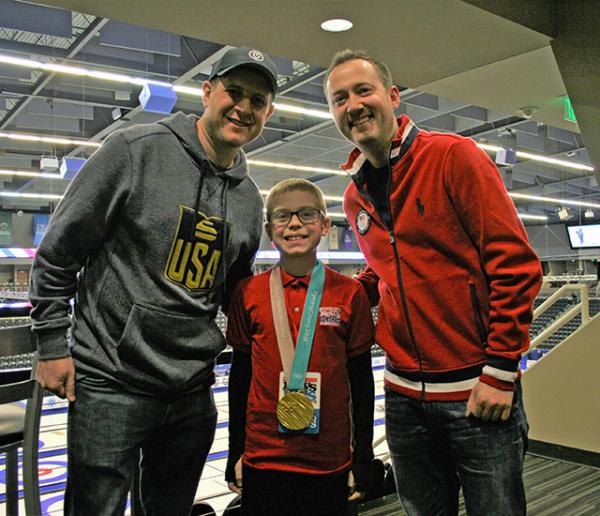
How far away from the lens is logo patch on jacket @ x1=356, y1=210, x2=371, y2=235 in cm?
169

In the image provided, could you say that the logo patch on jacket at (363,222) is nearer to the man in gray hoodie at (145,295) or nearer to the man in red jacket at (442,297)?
the man in red jacket at (442,297)

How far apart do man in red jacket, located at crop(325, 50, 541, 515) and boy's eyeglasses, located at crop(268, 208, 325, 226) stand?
6.9 inches

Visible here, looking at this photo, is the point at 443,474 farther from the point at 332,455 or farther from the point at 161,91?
the point at 161,91

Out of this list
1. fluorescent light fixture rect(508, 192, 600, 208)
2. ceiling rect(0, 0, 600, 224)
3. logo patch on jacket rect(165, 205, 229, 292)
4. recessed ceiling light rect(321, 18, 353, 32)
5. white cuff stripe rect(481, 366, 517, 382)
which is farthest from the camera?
fluorescent light fixture rect(508, 192, 600, 208)

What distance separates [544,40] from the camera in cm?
382

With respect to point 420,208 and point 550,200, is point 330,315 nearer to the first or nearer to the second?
point 420,208

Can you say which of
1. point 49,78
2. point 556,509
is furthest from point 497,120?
point 556,509

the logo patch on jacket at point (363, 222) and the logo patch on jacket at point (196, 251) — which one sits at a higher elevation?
the logo patch on jacket at point (363, 222)

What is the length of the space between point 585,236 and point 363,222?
19.4m

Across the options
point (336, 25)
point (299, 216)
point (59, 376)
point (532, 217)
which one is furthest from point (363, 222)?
point (532, 217)

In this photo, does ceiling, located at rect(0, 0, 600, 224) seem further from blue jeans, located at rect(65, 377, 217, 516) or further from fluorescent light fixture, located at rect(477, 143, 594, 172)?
blue jeans, located at rect(65, 377, 217, 516)

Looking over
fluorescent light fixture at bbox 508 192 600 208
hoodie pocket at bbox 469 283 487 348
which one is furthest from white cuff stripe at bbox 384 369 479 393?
fluorescent light fixture at bbox 508 192 600 208

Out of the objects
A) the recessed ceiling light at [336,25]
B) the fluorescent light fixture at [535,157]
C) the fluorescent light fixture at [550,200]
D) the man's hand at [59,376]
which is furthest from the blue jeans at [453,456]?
the fluorescent light fixture at [550,200]

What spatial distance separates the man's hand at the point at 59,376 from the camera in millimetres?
1412
